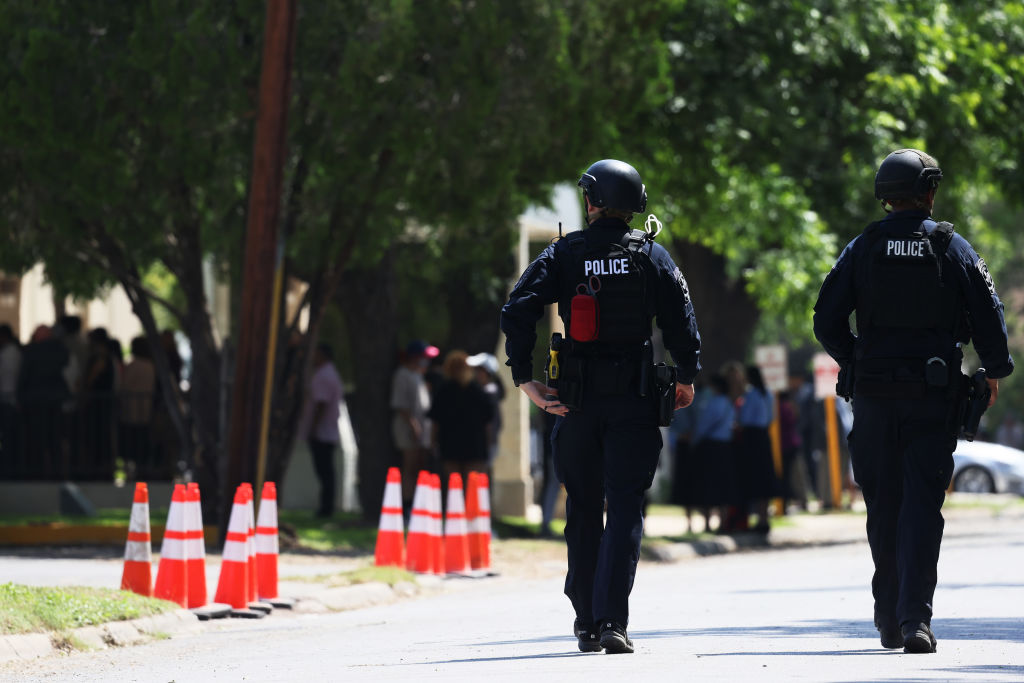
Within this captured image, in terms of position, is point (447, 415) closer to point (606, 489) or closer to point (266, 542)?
point (266, 542)

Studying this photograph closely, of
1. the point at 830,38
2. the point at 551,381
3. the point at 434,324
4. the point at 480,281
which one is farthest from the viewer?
the point at 434,324

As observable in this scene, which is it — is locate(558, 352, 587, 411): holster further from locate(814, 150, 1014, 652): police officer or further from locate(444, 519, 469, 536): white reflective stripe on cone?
locate(444, 519, 469, 536): white reflective stripe on cone

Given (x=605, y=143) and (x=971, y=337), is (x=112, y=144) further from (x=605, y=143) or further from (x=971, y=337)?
(x=971, y=337)

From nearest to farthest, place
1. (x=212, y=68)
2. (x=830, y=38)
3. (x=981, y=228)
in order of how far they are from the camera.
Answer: (x=212, y=68) → (x=830, y=38) → (x=981, y=228)

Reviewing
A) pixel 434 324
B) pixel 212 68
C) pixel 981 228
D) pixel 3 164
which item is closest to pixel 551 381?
pixel 212 68

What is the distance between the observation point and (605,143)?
17547 mm

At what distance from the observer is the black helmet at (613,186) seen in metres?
7.64

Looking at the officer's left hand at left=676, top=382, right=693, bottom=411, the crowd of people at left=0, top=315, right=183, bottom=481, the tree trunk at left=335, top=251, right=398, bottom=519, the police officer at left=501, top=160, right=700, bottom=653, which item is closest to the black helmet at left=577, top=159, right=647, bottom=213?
the police officer at left=501, top=160, right=700, bottom=653

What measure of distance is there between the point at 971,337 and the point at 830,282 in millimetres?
589

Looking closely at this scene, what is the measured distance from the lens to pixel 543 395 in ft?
25.2

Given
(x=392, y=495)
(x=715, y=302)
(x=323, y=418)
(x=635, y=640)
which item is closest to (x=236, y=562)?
(x=392, y=495)

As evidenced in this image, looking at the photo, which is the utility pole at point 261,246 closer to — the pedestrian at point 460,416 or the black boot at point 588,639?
the pedestrian at point 460,416

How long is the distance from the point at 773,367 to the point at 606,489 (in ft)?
59.6

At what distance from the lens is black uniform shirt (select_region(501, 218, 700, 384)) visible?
7.61 m
